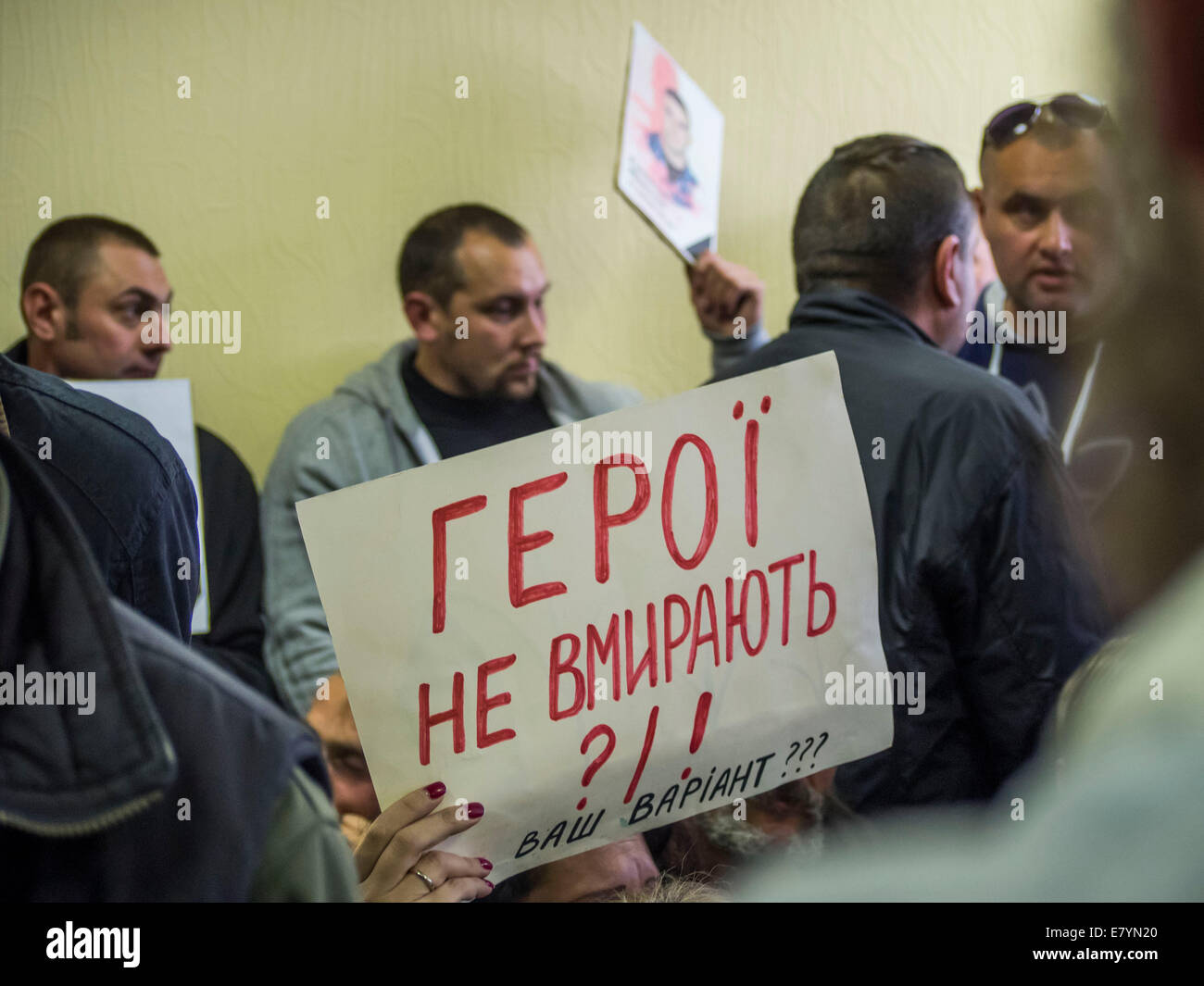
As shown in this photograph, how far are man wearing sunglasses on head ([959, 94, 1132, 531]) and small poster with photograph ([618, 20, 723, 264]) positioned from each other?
0.75ft

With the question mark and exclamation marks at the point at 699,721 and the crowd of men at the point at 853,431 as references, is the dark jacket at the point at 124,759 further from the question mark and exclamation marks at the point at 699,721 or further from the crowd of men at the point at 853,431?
the question mark and exclamation marks at the point at 699,721

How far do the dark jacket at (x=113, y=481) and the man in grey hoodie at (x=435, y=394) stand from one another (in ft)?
0.27

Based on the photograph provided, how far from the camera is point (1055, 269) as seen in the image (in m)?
1.07

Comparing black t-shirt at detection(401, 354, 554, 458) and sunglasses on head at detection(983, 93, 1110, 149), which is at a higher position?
sunglasses on head at detection(983, 93, 1110, 149)

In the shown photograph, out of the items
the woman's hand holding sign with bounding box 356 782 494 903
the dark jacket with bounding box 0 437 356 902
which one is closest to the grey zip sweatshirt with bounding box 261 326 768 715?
the woman's hand holding sign with bounding box 356 782 494 903

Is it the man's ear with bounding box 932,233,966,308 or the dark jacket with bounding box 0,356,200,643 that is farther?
the man's ear with bounding box 932,233,966,308

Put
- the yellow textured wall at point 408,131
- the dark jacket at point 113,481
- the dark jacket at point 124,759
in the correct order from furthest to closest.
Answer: the yellow textured wall at point 408,131 → the dark jacket at point 113,481 → the dark jacket at point 124,759

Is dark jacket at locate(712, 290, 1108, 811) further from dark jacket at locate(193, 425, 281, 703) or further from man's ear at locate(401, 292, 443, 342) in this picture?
dark jacket at locate(193, 425, 281, 703)

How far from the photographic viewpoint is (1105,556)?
3.42ft

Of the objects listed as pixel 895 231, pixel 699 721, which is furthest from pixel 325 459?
pixel 895 231

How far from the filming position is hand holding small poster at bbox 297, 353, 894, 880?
3.15 ft

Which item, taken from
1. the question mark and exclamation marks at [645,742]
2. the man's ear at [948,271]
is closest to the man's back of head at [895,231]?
the man's ear at [948,271]

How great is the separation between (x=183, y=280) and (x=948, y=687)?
0.69 meters

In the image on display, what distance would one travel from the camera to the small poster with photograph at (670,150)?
1039 millimetres
